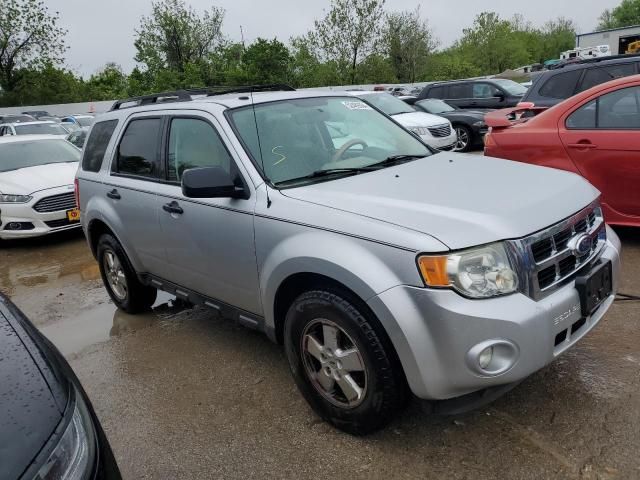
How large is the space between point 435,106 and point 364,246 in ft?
40.6

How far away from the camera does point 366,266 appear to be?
244 centimetres

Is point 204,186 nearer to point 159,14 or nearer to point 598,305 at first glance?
point 598,305

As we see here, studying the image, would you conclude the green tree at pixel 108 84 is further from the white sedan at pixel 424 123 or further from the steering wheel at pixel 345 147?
the steering wheel at pixel 345 147

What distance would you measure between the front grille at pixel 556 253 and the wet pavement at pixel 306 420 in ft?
2.51

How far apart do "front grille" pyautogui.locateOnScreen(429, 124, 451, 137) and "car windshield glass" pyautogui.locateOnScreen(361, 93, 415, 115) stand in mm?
926

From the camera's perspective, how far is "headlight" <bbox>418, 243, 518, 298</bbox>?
7.49 feet

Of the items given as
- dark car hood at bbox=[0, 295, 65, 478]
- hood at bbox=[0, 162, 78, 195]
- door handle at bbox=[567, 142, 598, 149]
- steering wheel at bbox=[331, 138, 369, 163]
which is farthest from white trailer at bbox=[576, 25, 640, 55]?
dark car hood at bbox=[0, 295, 65, 478]

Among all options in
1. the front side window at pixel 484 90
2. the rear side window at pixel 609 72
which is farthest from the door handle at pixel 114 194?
the front side window at pixel 484 90

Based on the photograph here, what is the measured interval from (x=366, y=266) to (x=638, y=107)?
3.72 meters

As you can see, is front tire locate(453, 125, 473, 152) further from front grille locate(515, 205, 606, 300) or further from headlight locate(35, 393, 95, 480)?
headlight locate(35, 393, 95, 480)

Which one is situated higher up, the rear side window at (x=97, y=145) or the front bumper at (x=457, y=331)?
the rear side window at (x=97, y=145)

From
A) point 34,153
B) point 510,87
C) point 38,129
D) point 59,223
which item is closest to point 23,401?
point 59,223

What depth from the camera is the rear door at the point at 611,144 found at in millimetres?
4742

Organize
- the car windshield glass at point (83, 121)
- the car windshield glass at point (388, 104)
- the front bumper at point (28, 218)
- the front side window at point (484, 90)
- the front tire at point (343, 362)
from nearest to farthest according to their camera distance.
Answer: the front tire at point (343, 362)
the front bumper at point (28, 218)
the car windshield glass at point (388, 104)
the front side window at point (484, 90)
the car windshield glass at point (83, 121)
